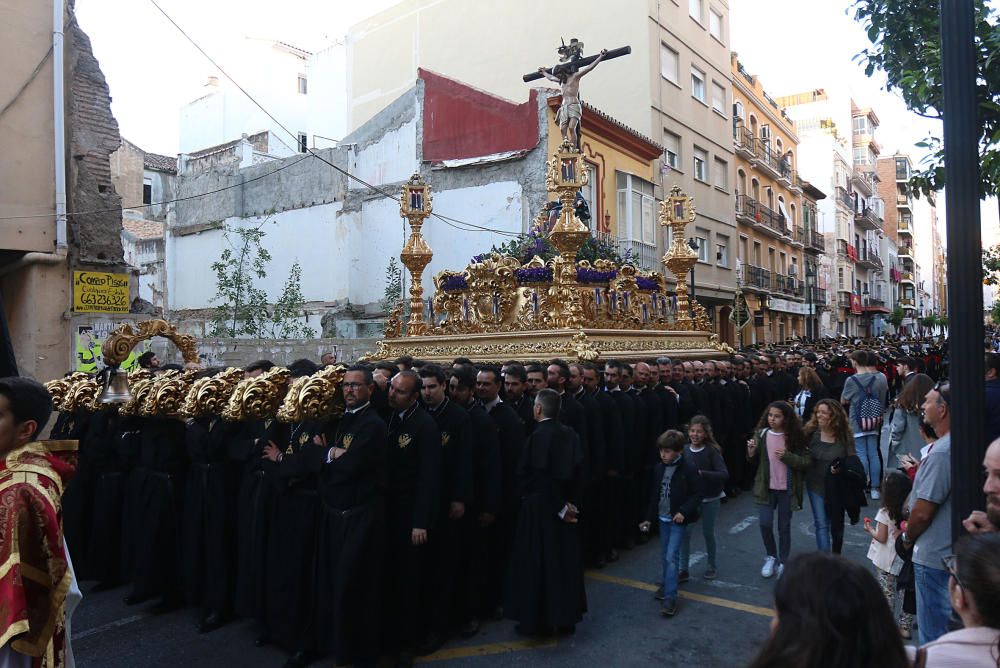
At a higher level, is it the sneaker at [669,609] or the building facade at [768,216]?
the building facade at [768,216]

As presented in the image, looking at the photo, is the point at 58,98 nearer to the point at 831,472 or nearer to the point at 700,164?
the point at 831,472

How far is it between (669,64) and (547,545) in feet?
69.3

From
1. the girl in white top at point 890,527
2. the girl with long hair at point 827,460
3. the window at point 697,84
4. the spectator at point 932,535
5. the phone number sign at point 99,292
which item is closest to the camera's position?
the spectator at point 932,535

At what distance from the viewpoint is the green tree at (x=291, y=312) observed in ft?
58.7

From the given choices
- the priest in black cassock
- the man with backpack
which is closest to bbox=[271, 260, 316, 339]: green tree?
the man with backpack

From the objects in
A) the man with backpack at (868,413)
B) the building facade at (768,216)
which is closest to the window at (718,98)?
the building facade at (768,216)

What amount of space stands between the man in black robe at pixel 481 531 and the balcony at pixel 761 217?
2451 cm

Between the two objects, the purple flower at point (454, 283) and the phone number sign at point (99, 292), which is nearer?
the purple flower at point (454, 283)

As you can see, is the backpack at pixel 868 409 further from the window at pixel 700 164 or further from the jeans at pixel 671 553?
the window at pixel 700 164

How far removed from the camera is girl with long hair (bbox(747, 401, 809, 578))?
19.6ft

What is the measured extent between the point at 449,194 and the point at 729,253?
41.5 feet

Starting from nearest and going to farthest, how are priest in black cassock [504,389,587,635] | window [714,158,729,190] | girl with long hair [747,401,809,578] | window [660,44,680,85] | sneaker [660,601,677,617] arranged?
1. priest in black cassock [504,389,587,635]
2. sneaker [660,601,677,617]
3. girl with long hair [747,401,809,578]
4. window [660,44,680,85]
5. window [714,158,729,190]

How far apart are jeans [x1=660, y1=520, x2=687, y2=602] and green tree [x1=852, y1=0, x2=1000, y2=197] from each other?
15.2ft

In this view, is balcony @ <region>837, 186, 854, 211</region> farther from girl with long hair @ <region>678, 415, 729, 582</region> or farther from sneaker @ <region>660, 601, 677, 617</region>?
sneaker @ <region>660, 601, 677, 617</region>
